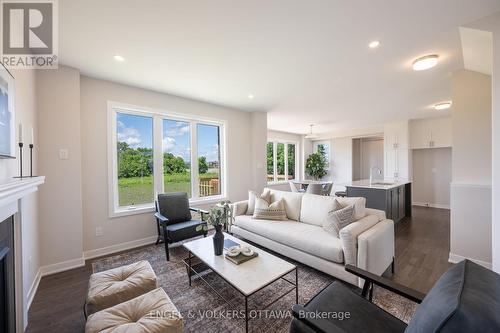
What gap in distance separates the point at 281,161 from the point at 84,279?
260 inches

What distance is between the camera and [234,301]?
1987mm

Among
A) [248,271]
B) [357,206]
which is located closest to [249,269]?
[248,271]

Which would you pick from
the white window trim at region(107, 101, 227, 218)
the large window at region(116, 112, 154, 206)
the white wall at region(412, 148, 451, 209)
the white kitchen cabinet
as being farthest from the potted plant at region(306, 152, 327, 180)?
the large window at region(116, 112, 154, 206)

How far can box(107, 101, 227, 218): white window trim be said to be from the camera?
10.6 ft

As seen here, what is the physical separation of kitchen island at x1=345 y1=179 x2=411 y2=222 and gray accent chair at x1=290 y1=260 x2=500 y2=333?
3289mm

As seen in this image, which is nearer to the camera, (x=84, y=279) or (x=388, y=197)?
(x=84, y=279)

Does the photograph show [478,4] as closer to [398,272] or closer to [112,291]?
[398,272]

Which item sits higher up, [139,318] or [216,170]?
[216,170]

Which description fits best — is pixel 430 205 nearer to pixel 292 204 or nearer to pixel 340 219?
pixel 292 204

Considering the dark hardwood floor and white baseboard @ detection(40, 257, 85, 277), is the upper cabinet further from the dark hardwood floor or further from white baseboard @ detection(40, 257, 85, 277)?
white baseboard @ detection(40, 257, 85, 277)

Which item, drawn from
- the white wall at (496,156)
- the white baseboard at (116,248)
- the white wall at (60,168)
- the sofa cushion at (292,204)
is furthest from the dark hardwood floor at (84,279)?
the sofa cushion at (292,204)

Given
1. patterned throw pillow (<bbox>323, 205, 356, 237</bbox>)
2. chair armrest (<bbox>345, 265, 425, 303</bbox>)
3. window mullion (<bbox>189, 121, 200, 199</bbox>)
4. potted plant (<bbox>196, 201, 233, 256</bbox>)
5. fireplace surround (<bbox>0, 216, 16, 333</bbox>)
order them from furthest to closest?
1. window mullion (<bbox>189, 121, 200, 199</bbox>)
2. patterned throw pillow (<bbox>323, 205, 356, 237</bbox>)
3. potted plant (<bbox>196, 201, 233, 256</bbox>)
4. fireplace surround (<bbox>0, 216, 16, 333</bbox>)
5. chair armrest (<bbox>345, 265, 425, 303</bbox>)

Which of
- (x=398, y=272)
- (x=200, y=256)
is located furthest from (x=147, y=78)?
(x=398, y=272)

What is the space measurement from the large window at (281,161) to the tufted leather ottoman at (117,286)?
5.89 m
